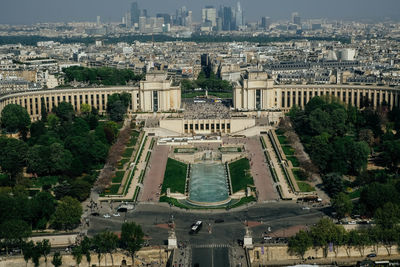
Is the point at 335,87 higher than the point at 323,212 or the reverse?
higher

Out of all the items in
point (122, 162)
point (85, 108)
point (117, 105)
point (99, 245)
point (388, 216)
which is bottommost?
point (99, 245)

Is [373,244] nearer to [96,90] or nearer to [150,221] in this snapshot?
[150,221]

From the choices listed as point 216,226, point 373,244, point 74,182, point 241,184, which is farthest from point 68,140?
point 373,244

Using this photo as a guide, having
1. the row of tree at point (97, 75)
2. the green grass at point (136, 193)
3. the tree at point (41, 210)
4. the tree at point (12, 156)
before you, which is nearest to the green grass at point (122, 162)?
the green grass at point (136, 193)

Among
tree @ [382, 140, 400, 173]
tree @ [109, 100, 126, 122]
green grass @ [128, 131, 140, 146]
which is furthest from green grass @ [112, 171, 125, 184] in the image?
tree @ [382, 140, 400, 173]

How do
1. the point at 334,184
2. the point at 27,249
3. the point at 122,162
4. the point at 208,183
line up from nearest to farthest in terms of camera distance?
the point at 27,249
the point at 334,184
the point at 208,183
the point at 122,162

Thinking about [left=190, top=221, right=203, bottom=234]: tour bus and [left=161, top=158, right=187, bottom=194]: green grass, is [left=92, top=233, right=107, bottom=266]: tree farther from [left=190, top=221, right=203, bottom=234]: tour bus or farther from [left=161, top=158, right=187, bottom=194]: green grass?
[left=161, top=158, right=187, bottom=194]: green grass

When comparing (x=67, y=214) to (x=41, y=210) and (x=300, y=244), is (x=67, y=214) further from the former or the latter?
(x=300, y=244)

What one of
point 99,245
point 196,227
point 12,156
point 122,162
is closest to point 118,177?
point 122,162
